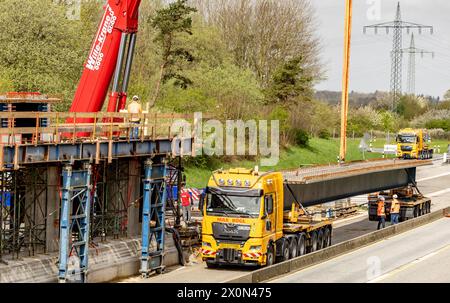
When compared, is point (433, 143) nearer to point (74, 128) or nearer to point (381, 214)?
point (381, 214)

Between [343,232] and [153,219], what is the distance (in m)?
16.4

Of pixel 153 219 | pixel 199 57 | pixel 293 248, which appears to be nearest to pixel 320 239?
pixel 293 248

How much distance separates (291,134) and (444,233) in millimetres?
43894

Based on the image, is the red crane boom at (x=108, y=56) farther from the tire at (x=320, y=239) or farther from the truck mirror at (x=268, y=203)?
the tire at (x=320, y=239)

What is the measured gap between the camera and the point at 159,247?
1309 inches

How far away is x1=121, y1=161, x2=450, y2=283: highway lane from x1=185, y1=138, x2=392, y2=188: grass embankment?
29.2ft

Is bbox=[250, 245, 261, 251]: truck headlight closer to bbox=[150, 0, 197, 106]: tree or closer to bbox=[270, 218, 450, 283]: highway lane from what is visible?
bbox=[270, 218, 450, 283]: highway lane

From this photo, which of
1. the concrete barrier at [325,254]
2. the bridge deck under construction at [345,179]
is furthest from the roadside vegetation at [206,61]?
the concrete barrier at [325,254]

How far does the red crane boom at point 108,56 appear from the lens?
105ft

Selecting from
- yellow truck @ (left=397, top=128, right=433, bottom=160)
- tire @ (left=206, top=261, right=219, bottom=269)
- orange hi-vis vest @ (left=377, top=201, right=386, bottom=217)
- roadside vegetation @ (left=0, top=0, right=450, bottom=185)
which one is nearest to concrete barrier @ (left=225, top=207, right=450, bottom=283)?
orange hi-vis vest @ (left=377, top=201, right=386, bottom=217)

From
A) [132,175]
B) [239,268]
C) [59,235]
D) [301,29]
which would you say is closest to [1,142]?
[59,235]

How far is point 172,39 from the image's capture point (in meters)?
74.3
